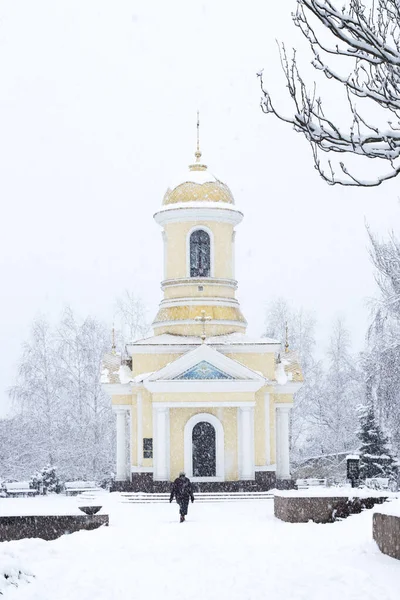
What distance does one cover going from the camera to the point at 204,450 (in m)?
31.2

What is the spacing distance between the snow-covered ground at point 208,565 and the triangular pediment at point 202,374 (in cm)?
1208

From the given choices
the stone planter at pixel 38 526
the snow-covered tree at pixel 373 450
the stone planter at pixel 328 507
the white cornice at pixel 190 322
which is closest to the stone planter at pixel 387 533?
the stone planter at pixel 38 526

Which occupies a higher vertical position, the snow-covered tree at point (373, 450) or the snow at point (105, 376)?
the snow at point (105, 376)

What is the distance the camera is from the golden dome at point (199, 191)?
111 feet

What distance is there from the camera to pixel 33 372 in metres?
42.7

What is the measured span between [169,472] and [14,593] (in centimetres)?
1994

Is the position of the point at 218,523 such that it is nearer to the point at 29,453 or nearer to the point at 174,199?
the point at 174,199

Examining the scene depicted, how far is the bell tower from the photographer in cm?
3353

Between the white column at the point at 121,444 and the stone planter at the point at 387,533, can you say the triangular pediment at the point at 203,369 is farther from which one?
the stone planter at the point at 387,533

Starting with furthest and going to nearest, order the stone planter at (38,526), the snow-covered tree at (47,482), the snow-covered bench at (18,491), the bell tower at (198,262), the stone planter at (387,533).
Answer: the snow-covered tree at (47,482) → the snow-covered bench at (18,491) → the bell tower at (198,262) → the stone planter at (38,526) → the stone planter at (387,533)

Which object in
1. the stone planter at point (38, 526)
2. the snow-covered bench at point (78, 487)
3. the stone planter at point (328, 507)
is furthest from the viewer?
the snow-covered bench at point (78, 487)

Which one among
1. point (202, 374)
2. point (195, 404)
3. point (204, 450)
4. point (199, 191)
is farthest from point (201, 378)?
point (199, 191)

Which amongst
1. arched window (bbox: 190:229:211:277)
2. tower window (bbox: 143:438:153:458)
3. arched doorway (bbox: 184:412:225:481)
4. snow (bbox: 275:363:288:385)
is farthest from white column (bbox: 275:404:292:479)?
arched window (bbox: 190:229:211:277)

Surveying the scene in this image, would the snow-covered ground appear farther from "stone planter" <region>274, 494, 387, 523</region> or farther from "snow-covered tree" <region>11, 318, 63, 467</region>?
"snow-covered tree" <region>11, 318, 63, 467</region>
